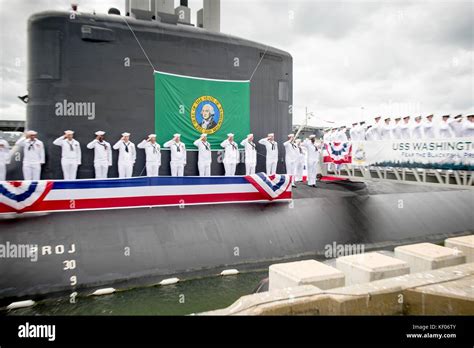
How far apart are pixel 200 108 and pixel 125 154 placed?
7.12 ft

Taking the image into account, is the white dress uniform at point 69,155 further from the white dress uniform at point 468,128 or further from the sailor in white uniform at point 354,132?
the white dress uniform at point 468,128

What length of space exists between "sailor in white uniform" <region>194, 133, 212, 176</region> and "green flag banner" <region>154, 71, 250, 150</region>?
16 cm

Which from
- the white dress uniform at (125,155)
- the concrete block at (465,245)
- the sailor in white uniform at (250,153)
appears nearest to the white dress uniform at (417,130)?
the sailor in white uniform at (250,153)

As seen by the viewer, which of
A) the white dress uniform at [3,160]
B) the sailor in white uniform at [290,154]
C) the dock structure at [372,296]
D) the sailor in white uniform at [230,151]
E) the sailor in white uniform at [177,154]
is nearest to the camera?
the dock structure at [372,296]

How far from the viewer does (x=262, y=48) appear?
10.1 meters

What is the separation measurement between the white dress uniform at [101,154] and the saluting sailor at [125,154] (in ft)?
0.73

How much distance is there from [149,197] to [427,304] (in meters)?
6.05

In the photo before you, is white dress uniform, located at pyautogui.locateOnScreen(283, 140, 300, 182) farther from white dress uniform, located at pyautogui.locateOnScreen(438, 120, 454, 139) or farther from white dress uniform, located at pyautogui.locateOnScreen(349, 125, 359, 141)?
white dress uniform, located at pyautogui.locateOnScreen(438, 120, 454, 139)

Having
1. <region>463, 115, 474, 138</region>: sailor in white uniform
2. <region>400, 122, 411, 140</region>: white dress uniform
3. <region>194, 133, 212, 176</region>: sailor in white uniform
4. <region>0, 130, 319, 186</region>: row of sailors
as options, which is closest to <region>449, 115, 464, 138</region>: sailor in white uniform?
<region>463, 115, 474, 138</region>: sailor in white uniform

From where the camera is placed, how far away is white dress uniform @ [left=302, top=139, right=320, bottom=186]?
12055 mm

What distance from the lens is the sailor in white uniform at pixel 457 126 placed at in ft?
35.6

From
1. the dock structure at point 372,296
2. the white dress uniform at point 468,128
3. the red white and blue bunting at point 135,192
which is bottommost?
the dock structure at point 372,296

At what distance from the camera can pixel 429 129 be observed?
11773mm
